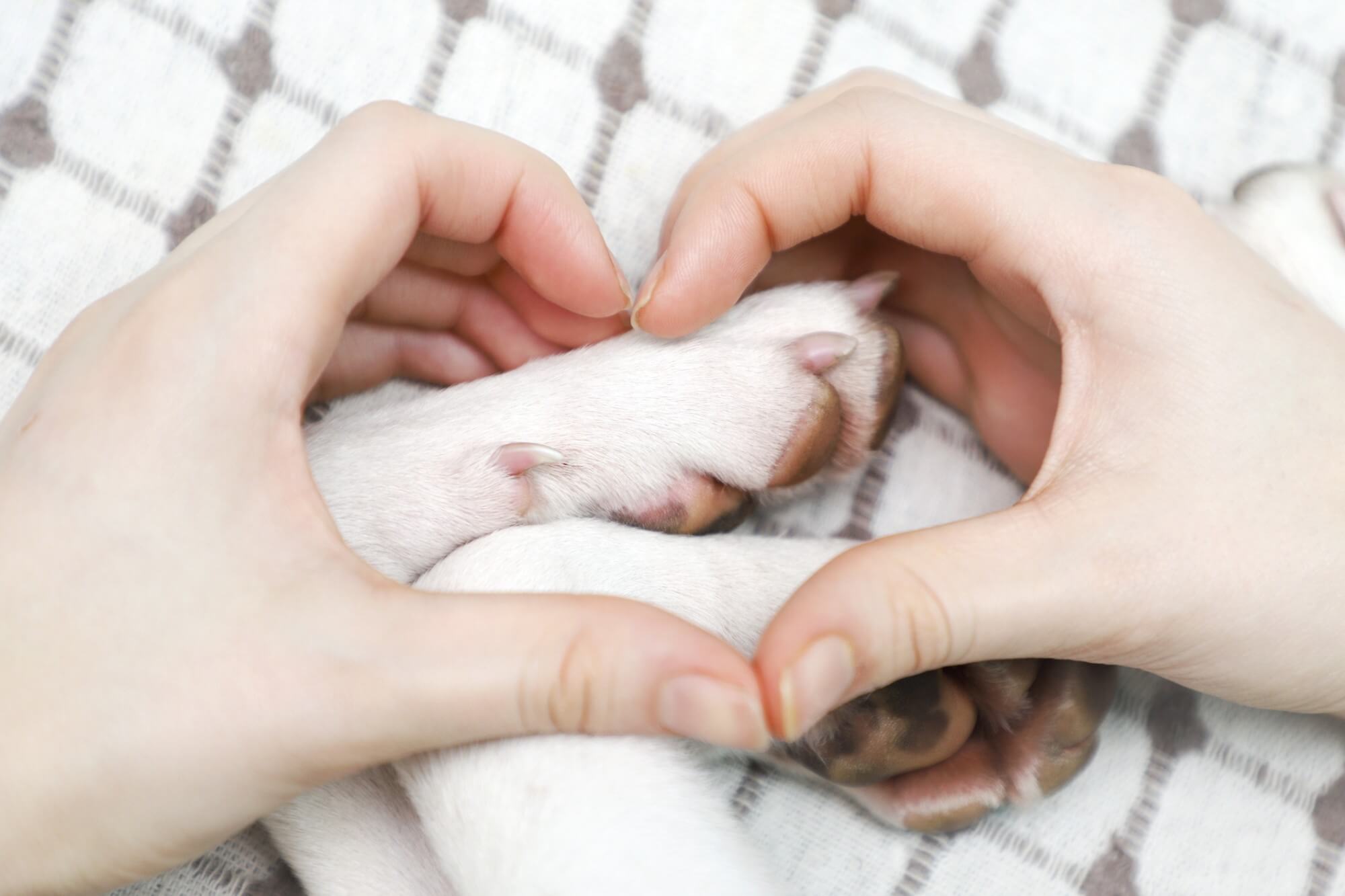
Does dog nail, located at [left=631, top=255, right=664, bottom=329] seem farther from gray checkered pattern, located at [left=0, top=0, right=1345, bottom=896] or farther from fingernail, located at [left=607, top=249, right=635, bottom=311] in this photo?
gray checkered pattern, located at [left=0, top=0, right=1345, bottom=896]

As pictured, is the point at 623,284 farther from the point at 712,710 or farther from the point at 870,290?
the point at 712,710

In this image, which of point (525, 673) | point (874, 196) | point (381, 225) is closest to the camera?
point (525, 673)

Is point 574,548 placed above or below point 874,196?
below

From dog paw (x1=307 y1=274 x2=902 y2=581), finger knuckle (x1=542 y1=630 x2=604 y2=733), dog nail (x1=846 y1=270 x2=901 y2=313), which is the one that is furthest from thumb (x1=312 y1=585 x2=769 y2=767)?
dog nail (x1=846 y1=270 x2=901 y2=313)

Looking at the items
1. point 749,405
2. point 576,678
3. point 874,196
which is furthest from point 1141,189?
point 576,678

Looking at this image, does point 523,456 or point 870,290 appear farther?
point 870,290

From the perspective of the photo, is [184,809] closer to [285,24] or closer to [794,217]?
[794,217]

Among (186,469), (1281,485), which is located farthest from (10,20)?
(1281,485)
